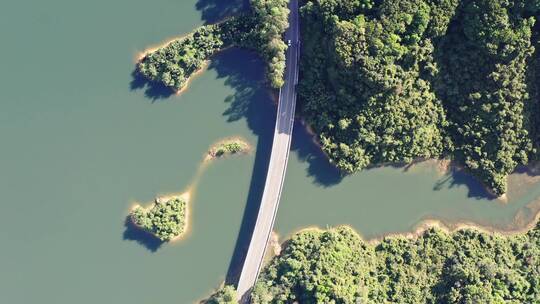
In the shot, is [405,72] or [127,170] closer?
[405,72]

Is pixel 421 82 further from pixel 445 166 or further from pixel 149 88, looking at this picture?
pixel 149 88

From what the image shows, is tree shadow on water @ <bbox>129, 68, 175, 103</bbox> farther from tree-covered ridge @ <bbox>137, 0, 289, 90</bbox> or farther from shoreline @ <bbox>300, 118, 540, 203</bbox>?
shoreline @ <bbox>300, 118, 540, 203</bbox>

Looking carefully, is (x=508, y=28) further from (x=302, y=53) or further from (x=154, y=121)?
(x=154, y=121)

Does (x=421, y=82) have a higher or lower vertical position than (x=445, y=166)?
higher

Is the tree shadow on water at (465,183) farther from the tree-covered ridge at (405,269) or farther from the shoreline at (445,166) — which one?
the tree-covered ridge at (405,269)

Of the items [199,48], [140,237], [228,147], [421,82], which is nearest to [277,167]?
[228,147]

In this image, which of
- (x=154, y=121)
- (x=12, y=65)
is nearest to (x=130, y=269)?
(x=154, y=121)
